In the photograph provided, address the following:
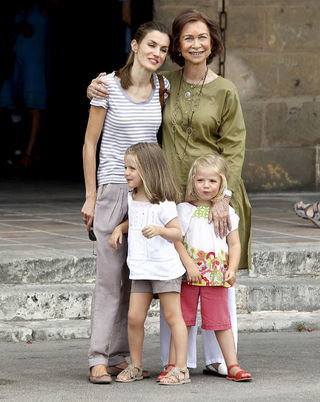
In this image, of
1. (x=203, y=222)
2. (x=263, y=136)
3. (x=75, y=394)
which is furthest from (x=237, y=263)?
(x=263, y=136)

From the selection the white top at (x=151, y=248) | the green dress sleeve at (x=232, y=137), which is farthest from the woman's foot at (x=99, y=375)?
the green dress sleeve at (x=232, y=137)

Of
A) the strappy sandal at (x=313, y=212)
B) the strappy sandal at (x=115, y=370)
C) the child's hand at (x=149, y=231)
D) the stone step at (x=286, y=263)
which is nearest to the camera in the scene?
the child's hand at (x=149, y=231)

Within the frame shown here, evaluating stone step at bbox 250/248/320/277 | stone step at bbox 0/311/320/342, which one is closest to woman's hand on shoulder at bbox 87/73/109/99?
stone step at bbox 0/311/320/342

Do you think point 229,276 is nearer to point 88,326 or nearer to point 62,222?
point 88,326

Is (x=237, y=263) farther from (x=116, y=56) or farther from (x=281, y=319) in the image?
(x=116, y=56)

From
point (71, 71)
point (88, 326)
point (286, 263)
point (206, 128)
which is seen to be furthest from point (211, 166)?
point (71, 71)

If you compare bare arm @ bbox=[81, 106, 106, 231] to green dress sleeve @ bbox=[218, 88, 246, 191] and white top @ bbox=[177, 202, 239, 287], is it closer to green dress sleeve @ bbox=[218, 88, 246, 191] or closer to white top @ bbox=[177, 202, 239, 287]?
white top @ bbox=[177, 202, 239, 287]

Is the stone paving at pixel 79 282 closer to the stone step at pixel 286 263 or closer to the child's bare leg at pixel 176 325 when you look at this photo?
the stone step at pixel 286 263

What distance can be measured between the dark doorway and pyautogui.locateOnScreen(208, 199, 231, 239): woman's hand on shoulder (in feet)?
20.7

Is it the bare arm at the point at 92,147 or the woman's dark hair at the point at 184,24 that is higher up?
the woman's dark hair at the point at 184,24

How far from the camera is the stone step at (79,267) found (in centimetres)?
655

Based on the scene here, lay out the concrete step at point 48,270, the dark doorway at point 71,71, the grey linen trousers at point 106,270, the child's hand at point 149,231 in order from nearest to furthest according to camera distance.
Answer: the child's hand at point 149,231 < the grey linen trousers at point 106,270 < the concrete step at point 48,270 < the dark doorway at point 71,71

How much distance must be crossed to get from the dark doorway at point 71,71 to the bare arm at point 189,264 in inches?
252

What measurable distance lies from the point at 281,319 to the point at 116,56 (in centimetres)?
565
